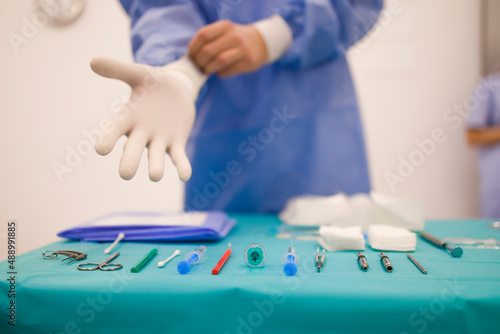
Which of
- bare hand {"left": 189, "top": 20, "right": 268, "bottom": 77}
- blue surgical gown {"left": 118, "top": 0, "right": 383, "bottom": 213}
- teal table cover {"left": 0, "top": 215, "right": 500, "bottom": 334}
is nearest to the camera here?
teal table cover {"left": 0, "top": 215, "right": 500, "bottom": 334}

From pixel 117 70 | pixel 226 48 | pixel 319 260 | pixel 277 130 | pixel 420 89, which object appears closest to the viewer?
pixel 319 260

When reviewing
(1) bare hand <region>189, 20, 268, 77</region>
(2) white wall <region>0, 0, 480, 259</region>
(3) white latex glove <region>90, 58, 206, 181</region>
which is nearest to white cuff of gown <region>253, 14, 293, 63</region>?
(1) bare hand <region>189, 20, 268, 77</region>

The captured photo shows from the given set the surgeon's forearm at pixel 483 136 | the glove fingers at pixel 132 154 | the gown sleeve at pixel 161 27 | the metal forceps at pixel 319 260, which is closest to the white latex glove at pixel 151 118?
the glove fingers at pixel 132 154

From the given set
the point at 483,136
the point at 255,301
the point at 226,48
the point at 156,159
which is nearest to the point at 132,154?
the point at 156,159

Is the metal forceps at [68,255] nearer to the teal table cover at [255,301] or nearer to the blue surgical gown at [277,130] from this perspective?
the teal table cover at [255,301]

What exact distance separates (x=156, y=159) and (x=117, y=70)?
19 centimetres

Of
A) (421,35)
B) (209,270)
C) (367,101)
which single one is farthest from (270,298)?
(421,35)

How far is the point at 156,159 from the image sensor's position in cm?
63

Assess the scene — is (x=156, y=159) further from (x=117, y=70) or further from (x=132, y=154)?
(x=117, y=70)

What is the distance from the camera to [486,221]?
1.01m

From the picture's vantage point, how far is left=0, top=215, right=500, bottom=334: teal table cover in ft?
1.35

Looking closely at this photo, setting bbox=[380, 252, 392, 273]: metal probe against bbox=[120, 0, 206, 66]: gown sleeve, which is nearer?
bbox=[380, 252, 392, 273]: metal probe

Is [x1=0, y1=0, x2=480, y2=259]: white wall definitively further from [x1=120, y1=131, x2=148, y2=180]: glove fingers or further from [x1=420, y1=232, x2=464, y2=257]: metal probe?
[x1=420, y1=232, x2=464, y2=257]: metal probe

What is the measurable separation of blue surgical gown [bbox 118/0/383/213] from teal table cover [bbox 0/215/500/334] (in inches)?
26.1
